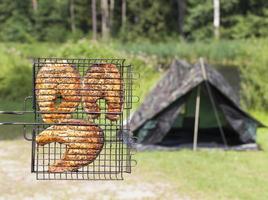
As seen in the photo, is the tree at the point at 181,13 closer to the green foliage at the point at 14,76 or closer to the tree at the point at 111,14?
the tree at the point at 111,14

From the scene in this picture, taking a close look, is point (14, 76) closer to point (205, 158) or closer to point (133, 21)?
point (205, 158)

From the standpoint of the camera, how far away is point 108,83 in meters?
2.34

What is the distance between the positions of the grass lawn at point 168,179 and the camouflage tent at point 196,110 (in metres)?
0.40

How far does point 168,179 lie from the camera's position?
6.36m

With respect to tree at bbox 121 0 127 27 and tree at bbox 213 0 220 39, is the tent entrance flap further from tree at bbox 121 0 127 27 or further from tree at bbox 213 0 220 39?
tree at bbox 121 0 127 27

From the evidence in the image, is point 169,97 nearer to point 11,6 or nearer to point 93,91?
point 93,91

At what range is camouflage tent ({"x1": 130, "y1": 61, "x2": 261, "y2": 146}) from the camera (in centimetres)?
803

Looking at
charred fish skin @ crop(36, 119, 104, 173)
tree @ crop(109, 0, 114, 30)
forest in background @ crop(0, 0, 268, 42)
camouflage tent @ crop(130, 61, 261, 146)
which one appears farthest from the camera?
tree @ crop(109, 0, 114, 30)

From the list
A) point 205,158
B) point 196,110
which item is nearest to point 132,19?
point 196,110

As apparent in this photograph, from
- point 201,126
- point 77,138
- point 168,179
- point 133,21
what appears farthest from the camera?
point 133,21

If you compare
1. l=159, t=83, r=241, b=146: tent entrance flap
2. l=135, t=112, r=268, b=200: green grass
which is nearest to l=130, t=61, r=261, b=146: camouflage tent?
l=159, t=83, r=241, b=146: tent entrance flap

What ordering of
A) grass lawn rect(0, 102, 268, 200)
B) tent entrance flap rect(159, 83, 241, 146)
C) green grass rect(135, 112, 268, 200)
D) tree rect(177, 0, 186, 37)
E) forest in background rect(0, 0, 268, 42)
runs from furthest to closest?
tree rect(177, 0, 186, 37) → forest in background rect(0, 0, 268, 42) → tent entrance flap rect(159, 83, 241, 146) → green grass rect(135, 112, 268, 200) → grass lawn rect(0, 102, 268, 200)

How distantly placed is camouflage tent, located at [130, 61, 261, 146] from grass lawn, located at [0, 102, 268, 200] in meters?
0.40

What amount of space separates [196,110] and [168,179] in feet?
7.15
